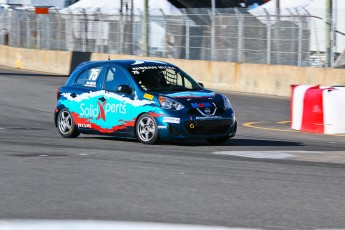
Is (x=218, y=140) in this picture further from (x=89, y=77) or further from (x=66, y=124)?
(x=66, y=124)

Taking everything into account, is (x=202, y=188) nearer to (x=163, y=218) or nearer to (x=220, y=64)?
(x=163, y=218)

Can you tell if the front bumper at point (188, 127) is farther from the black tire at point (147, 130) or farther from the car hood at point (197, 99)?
the car hood at point (197, 99)

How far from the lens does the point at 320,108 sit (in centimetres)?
1767

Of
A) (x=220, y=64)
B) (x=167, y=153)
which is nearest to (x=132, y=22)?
(x=220, y=64)

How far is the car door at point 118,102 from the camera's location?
14750mm

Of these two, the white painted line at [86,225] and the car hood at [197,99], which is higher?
the car hood at [197,99]

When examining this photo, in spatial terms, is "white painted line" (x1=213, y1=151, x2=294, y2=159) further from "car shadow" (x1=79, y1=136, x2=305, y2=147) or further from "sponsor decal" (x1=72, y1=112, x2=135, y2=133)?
"sponsor decal" (x1=72, y1=112, x2=135, y2=133)

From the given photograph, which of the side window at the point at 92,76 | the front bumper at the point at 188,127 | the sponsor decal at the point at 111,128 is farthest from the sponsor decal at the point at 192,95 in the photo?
the side window at the point at 92,76

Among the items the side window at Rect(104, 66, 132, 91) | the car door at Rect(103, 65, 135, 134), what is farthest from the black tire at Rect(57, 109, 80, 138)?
the side window at Rect(104, 66, 132, 91)

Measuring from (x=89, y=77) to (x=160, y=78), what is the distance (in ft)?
4.59

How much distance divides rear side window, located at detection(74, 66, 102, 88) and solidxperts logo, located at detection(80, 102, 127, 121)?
1.24 feet

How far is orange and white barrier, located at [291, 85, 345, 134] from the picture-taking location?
17.5 m

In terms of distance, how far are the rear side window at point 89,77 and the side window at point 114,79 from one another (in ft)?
0.87

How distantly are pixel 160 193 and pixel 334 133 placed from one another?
897cm
